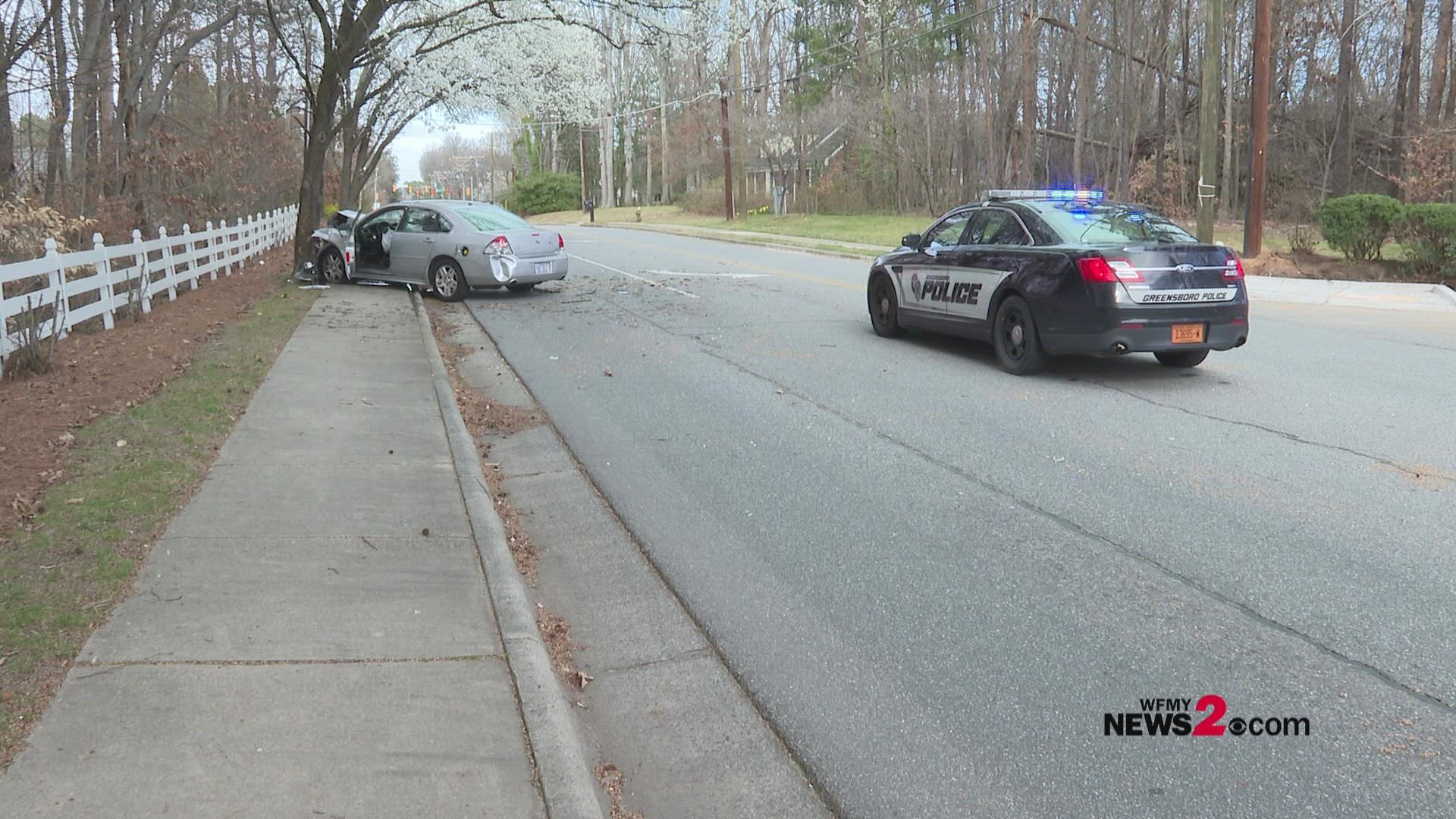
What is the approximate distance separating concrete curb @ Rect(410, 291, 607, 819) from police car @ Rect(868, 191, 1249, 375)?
5.19 m

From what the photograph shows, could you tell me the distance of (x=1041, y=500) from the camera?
637cm

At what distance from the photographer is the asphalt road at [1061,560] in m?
3.65

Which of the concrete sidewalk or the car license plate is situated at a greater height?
the car license plate

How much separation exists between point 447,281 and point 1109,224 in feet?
35.3

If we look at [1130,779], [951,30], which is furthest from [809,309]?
[951,30]

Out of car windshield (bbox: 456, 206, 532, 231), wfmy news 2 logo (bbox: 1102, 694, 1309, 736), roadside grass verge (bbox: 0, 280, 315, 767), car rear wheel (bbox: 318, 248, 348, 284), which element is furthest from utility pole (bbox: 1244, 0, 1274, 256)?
wfmy news 2 logo (bbox: 1102, 694, 1309, 736)

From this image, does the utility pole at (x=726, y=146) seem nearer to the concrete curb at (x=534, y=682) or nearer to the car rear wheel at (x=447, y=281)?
Result: the car rear wheel at (x=447, y=281)

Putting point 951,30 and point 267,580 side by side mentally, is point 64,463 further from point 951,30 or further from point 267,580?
point 951,30

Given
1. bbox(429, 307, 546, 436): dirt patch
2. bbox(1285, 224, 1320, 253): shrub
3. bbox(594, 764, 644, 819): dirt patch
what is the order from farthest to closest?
bbox(1285, 224, 1320, 253): shrub
bbox(429, 307, 546, 436): dirt patch
bbox(594, 764, 644, 819): dirt patch

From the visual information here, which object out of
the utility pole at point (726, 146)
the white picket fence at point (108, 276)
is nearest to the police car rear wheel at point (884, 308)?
the white picket fence at point (108, 276)

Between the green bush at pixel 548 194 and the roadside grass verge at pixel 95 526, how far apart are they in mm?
79793

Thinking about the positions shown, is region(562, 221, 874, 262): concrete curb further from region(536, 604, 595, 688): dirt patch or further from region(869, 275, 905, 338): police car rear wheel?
region(536, 604, 595, 688): dirt patch

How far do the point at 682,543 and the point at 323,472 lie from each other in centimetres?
241

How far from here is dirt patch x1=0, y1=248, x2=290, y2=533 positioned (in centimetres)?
666
